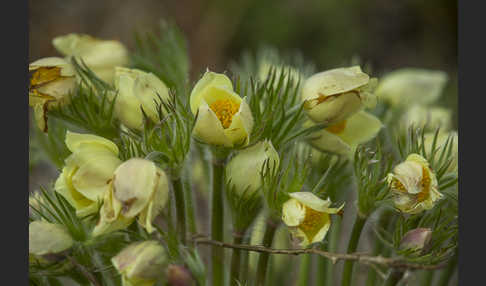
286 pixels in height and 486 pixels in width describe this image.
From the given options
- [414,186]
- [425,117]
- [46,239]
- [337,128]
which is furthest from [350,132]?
[46,239]

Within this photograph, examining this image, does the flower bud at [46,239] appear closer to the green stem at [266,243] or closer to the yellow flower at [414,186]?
the green stem at [266,243]

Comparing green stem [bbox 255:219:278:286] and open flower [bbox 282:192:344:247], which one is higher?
open flower [bbox 282:192:344:247]

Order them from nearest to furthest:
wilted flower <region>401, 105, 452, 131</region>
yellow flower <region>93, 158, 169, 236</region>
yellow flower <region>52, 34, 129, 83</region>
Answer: yellow flower <region>93, 158, 169, 236</region> < yellow flower <region>52, 34, 129, 83</region> < wilted flower <region>401, 105, 452, 131</region>

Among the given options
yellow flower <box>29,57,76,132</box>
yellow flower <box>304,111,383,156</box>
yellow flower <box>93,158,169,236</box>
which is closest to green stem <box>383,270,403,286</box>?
yellow flower <box>304,111,383,156</box>

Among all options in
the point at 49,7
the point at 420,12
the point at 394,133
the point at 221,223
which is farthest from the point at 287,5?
the point at 221,223

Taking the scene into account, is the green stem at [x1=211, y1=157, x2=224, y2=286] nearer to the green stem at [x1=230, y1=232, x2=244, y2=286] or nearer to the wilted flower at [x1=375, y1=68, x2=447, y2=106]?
the green stem at [x1=230, y1=232, x2=244, y2=286]

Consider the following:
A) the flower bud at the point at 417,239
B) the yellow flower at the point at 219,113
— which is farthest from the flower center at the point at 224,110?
the flower bud at the point at 417,239

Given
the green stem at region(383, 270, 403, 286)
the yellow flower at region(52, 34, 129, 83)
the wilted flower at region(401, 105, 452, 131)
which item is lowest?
the green stem at region(383, 270, 403, 286)
